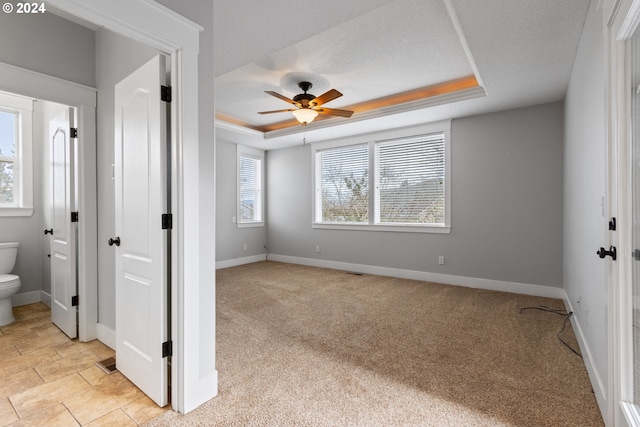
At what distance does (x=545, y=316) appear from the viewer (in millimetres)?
3258

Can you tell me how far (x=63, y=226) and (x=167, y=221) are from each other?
1809mm

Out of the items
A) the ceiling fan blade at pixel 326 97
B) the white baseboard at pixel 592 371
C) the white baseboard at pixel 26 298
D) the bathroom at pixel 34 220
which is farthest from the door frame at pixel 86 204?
the white baseboard at pixel 592 371

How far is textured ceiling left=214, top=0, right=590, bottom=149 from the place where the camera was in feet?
7.18

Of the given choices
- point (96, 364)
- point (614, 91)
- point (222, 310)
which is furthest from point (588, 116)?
point (96, 364)

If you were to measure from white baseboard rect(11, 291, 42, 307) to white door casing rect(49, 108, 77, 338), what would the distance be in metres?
0.99

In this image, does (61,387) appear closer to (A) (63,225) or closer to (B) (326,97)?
(A) (63,225)

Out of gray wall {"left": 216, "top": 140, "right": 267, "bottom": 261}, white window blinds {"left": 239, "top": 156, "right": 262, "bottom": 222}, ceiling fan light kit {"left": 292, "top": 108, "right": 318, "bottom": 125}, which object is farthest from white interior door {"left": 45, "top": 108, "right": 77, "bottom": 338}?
white window blinds {"left": 239, "top": 156, "right": 262, "bottom": 222}

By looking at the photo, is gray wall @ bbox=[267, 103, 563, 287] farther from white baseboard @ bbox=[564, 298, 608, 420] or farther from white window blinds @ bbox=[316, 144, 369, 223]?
white baseboard @ bbox=[564, 298, 608, 420]

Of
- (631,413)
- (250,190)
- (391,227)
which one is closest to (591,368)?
(631,413)

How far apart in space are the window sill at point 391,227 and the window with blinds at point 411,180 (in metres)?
0.11

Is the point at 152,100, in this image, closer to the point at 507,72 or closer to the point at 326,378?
the point at 326,378

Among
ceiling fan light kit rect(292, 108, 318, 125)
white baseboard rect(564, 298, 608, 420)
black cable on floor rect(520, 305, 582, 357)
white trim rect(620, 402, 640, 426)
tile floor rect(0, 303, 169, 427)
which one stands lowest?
tile floor rect(0, 303, 169, 427)

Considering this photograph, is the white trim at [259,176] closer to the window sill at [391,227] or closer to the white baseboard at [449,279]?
the white baseboard at [449,279]

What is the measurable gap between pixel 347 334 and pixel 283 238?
3.98 meters
